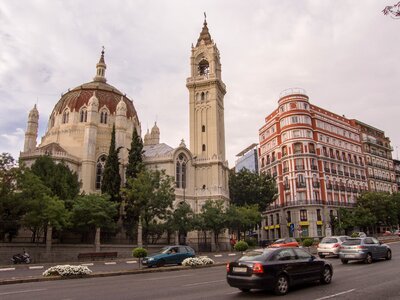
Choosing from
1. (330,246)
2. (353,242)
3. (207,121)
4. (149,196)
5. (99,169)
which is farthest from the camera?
(207,121)

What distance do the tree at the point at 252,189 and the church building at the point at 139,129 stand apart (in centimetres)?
671

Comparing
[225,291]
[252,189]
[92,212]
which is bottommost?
[225,291]

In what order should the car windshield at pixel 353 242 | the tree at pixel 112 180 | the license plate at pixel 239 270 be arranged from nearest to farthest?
the license plate at pixel 239 270 < the car windshield at pixel 353 242 < the tree at pixel 112 180

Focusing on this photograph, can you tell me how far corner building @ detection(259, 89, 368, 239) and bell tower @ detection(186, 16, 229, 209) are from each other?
13046 mm

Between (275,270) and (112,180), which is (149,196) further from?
(275,270)

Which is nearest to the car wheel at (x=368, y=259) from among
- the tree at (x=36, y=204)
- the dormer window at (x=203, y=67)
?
the tree at (x=36, y=204)

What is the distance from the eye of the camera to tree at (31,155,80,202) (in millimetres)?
37344

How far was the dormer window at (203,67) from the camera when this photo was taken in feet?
194

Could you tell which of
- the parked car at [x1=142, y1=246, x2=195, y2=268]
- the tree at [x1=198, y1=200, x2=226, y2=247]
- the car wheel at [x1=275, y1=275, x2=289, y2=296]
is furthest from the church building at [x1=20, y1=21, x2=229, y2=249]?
the car wheel at [x1=275, y1=275, x2=289, y2=296]

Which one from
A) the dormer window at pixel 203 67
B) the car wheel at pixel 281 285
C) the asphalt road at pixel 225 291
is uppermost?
the dormer window at pixel 203 67

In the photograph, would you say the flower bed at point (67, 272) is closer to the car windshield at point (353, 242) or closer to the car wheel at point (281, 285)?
the car wheel at point (281, 285)

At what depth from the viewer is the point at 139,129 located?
60.9m

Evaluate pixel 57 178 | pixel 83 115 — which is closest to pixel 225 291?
pixel 57 178

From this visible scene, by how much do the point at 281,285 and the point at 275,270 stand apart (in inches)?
17.2
